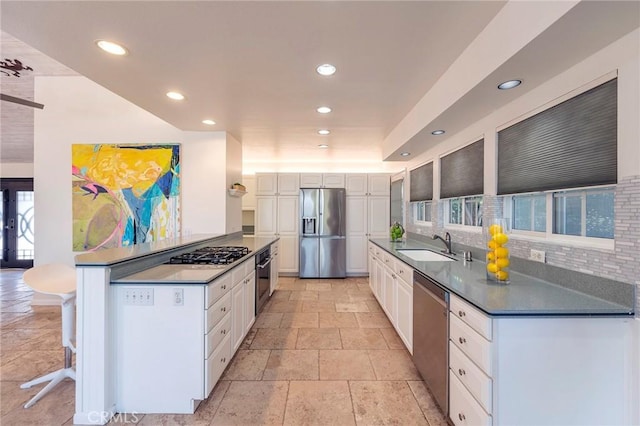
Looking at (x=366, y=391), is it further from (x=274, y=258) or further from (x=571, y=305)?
(x=274, y=258)

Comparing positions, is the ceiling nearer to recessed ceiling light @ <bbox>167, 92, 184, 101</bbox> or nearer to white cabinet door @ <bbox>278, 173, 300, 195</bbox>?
recessed ceiling light @ <bbox>167, 92, 184, 101</bbox>

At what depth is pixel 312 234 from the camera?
575cm

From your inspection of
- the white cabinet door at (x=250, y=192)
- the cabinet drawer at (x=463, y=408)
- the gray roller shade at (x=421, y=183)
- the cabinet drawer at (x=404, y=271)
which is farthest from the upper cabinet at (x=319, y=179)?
the cabinet drawer at (x=463, y=408)

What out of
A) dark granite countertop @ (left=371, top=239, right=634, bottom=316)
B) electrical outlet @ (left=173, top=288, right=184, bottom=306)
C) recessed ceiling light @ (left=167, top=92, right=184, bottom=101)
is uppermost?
recessed ceiling light @ (left=167, top=92, right=184, bottom=101)

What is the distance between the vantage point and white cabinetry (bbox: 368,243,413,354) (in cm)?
253

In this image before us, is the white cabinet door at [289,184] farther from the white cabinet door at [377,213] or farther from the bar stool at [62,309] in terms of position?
the bar stool at [62,309]

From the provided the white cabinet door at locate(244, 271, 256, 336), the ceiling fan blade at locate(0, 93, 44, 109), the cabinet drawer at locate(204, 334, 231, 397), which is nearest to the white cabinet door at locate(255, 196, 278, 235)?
the white cabinet door at locate(244, 271, 256, 336)

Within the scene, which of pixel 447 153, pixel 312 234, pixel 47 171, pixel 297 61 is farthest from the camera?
pixel 312 234

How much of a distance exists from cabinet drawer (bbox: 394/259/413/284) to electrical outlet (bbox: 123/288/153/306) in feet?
6.59

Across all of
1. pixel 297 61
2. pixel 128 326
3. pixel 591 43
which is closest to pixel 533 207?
pixel 591 43

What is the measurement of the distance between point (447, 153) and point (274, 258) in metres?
2.94

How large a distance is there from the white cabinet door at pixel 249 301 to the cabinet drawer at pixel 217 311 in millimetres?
564

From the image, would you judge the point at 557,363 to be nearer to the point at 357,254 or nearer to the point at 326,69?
the point at 326,69

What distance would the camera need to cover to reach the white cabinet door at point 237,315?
2502 millimetres
